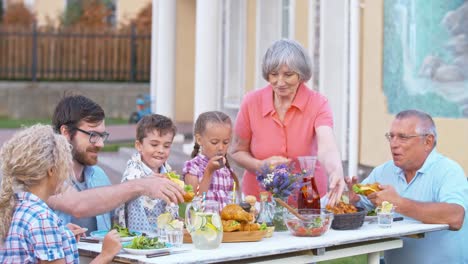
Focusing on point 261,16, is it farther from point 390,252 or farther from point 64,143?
point 64,143

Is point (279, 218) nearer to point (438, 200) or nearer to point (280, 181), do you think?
point (280, 181)

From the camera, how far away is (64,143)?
3.80m

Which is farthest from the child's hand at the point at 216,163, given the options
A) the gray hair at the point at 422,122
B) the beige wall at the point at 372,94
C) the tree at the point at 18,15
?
the tree at the point at 18,15

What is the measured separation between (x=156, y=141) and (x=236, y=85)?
9.25 metres

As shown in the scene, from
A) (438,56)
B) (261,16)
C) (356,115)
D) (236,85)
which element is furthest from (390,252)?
(236,85)

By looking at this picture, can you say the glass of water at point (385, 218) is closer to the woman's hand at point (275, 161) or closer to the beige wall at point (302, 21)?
the woman's hand at point (275, 161)

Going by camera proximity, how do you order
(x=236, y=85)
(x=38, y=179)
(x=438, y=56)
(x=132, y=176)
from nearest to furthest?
(x=38, y=179) → (x=132, y=176) → (x=438, y=56) → (x=236, y=85)

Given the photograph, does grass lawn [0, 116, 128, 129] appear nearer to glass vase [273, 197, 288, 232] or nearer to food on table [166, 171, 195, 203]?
glass vase [273, 197, 288, 232]

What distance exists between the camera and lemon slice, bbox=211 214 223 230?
4.14 meters

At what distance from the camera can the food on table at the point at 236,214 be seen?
4.38 m

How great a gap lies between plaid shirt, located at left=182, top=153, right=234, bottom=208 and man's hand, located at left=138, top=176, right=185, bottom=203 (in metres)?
0.55

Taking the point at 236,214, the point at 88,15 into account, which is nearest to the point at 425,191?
the point at 236,214

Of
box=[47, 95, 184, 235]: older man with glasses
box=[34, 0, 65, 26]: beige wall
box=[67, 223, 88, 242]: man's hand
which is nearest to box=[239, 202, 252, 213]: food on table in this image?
box=[47, 95, 184, 235]: older man with glasses

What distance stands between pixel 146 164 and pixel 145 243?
2.36ft
